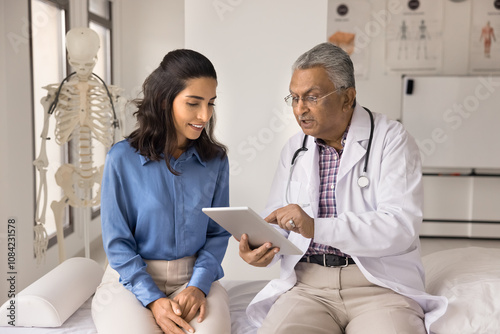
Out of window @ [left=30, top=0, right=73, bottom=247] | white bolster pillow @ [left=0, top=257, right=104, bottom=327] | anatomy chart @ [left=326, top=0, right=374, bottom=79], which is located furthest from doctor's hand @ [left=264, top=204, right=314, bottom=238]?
anatomy chart @ [left=326, top=0, right=374, bottom=79]

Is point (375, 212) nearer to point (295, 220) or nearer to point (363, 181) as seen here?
point (363, 181)

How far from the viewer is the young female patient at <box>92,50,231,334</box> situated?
1760 mm

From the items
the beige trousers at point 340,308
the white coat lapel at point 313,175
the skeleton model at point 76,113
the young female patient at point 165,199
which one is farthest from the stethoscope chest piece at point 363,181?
the skeleton model at point 76,113

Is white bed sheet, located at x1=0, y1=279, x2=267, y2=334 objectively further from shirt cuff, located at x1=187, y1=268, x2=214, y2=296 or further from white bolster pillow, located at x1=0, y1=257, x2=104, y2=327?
shirt cuff, located at x1=187, y1=268, x2=214, y2=296

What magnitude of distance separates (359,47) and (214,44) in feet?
11.5

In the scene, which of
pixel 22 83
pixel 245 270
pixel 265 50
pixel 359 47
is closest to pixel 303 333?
pixel 245 270

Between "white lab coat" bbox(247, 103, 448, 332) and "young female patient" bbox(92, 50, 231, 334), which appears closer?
"white lab coat" bbox(247, 103, 448, 332)

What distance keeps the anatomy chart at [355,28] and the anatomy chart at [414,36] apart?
210 millimetres

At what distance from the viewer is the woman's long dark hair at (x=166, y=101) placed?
1.79 metres

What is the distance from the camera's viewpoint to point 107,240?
1.78 m

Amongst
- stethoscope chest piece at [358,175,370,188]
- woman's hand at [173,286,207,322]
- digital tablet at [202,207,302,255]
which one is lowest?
woman's hand at [173,286,207,322]

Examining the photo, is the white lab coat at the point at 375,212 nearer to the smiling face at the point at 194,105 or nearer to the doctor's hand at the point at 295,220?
the doctor's hand at the point at 295,220

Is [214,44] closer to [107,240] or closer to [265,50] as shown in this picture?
[265,50]

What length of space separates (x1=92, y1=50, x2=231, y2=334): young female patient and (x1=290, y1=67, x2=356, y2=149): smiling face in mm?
311
